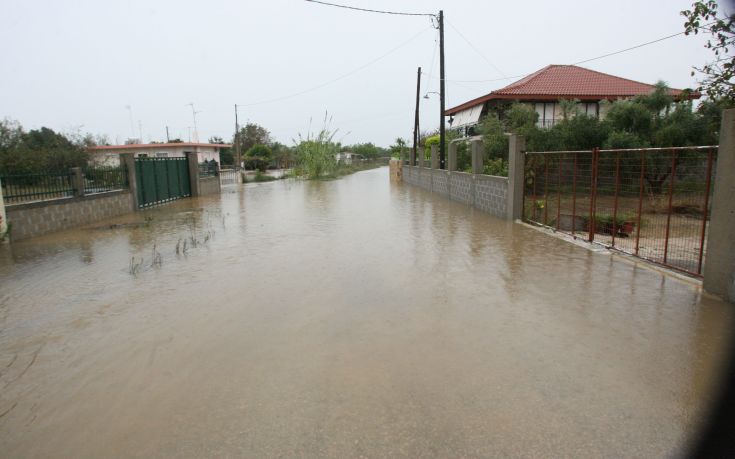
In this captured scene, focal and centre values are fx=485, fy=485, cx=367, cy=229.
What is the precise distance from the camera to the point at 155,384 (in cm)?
367

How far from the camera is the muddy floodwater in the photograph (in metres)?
2.96

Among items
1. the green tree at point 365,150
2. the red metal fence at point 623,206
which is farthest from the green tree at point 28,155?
the green tree at point 365,150

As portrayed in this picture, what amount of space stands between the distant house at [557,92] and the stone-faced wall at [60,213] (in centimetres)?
1997

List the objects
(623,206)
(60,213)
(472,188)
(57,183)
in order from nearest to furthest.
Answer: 1. (623,206)
2. (60,213)
3. (57,183)
4. (472,188)

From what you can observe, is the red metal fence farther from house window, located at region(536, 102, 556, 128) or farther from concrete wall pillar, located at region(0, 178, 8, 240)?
house window, located at region(536, 102, 556, 128)

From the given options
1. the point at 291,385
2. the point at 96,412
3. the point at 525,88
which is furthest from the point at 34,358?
the point at 525,88

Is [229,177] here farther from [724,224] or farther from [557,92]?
[724,224]

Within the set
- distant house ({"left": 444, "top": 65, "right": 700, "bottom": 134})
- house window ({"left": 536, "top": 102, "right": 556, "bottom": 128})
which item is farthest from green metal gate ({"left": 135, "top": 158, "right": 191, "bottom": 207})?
house window ({"left": 536, "top": 102, "right": 556, "bottom": 128})

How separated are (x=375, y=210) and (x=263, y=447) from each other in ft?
41.8

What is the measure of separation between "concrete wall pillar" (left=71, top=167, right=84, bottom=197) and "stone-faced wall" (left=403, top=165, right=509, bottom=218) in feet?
37.0

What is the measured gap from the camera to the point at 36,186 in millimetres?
11391

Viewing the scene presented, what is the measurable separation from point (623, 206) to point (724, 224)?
635cm

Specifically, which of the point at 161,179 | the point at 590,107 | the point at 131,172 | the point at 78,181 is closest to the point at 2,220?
the point at 78,181

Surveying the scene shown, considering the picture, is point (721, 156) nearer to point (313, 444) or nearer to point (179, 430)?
point (313, 444)
